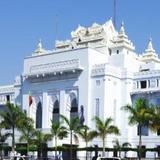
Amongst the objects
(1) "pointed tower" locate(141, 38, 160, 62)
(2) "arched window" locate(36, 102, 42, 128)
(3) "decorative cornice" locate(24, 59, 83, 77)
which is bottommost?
(2) "arched window" locate(36, 102, 42, 128)

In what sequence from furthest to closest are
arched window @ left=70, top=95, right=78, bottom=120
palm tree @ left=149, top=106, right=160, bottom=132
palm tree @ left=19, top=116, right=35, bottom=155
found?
arched window @ left=70, top=95, right=78, bottom=120 < palm tree @ left=19, top=116, right=35, bottom=155 < palm tree @ left=149, top=106, right=160, bottom=132

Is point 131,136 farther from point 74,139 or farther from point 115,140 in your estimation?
point 74,139

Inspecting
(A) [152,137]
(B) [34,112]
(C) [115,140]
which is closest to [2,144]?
(B) [34,112]

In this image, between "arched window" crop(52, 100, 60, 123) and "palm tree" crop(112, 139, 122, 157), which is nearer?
"palm tree" crop(112, 139, 122, 157)

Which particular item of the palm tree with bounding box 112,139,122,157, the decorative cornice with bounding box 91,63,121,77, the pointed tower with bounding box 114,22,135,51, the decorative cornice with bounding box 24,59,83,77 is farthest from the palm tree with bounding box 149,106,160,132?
→ the pointed tower with bounding box 114,22,135,51

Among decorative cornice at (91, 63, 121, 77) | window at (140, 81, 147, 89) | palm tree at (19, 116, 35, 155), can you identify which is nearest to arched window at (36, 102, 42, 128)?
palm tree at (19, 116, 35, 155)

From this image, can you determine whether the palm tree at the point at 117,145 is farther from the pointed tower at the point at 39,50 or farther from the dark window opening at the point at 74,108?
the pointed tower at the point at 39,50

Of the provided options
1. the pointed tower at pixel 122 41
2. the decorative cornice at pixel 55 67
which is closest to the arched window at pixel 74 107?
the decorative cornice at pixel 55 67

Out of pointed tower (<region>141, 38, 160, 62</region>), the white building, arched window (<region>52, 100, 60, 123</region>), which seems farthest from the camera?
pointed tower (<region>141, 38, 160, 62</region>)

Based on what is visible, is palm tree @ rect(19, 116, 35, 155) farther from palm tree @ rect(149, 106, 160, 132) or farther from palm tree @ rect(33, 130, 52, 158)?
palm tree @ rect(149, 106, 160, 132)

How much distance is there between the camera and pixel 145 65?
3285 inches

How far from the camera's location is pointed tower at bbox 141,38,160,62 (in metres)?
89.8

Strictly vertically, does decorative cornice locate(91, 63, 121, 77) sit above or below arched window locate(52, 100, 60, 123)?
above

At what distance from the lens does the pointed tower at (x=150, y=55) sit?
89812 mm
